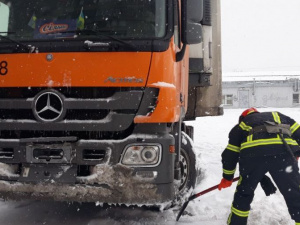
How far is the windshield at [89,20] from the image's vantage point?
3.25 metres

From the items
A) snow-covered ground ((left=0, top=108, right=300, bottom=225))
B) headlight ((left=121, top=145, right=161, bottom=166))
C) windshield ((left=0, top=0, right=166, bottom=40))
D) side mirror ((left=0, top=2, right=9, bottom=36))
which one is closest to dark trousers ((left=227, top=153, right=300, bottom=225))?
snow-covered ground ((left=0, top=108, right=300, bottom=225))

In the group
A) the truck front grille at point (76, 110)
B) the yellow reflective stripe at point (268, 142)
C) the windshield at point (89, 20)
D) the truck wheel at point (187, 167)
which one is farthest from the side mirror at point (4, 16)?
the yellow reflective stripe at point (268, 142)

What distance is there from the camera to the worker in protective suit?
3.19m

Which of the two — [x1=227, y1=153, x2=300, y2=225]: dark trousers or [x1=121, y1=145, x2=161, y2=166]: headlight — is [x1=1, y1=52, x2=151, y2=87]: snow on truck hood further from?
[x1=227, y1=153, x2=300, y2=225]: dark trousers

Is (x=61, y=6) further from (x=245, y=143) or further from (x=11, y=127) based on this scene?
(x=245, y=143)

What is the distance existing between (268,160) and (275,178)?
0.67 feet

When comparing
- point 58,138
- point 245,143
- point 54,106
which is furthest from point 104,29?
point 245,143

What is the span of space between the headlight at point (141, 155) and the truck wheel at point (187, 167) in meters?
1.36

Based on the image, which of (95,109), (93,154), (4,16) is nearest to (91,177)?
(93,154)

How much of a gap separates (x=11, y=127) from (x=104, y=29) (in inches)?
49.8

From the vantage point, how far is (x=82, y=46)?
3.11 metres

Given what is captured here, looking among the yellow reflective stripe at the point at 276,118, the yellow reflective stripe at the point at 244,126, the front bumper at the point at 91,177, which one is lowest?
the front bumper at the point at 91,177

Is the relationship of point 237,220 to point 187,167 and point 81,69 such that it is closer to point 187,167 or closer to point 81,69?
point 187,167

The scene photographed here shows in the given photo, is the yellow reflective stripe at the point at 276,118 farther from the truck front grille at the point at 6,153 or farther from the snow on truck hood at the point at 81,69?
the truck front grille at the point at 6,153
